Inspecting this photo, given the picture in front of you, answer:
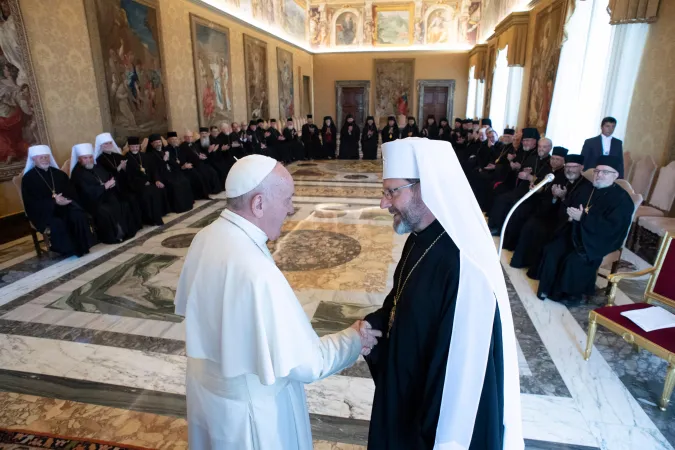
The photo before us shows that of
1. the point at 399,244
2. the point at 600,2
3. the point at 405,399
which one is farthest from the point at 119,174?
the point at 600,2

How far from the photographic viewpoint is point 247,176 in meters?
1.49

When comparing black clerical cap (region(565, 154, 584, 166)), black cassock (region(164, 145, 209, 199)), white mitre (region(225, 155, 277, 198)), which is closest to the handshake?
white mitre (region(225, 155, 277, 198))

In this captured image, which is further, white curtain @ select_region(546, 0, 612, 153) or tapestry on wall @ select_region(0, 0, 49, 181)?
white curtain @ select_region(546, 0, 612, 153)

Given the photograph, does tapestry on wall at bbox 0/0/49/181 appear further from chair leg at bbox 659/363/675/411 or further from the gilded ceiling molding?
the gilded ceiling molding

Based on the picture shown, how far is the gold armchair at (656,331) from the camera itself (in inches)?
109

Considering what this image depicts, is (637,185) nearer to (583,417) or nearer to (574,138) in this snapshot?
(574,138)

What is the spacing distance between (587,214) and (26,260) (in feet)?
24.3

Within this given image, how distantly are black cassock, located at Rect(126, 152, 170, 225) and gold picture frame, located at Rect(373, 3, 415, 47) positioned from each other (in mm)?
17743

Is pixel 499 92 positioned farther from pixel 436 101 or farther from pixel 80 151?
pixel 80 151

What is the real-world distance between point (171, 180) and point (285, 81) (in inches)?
462

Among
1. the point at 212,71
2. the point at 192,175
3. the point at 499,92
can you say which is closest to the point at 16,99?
the point at 192,175

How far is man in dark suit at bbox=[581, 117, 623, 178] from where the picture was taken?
643 centimetres

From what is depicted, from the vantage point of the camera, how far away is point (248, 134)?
1298 centimetres

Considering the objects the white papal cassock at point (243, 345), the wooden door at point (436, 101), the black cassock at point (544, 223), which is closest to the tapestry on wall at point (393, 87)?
the wooden door at point (436, 101)
